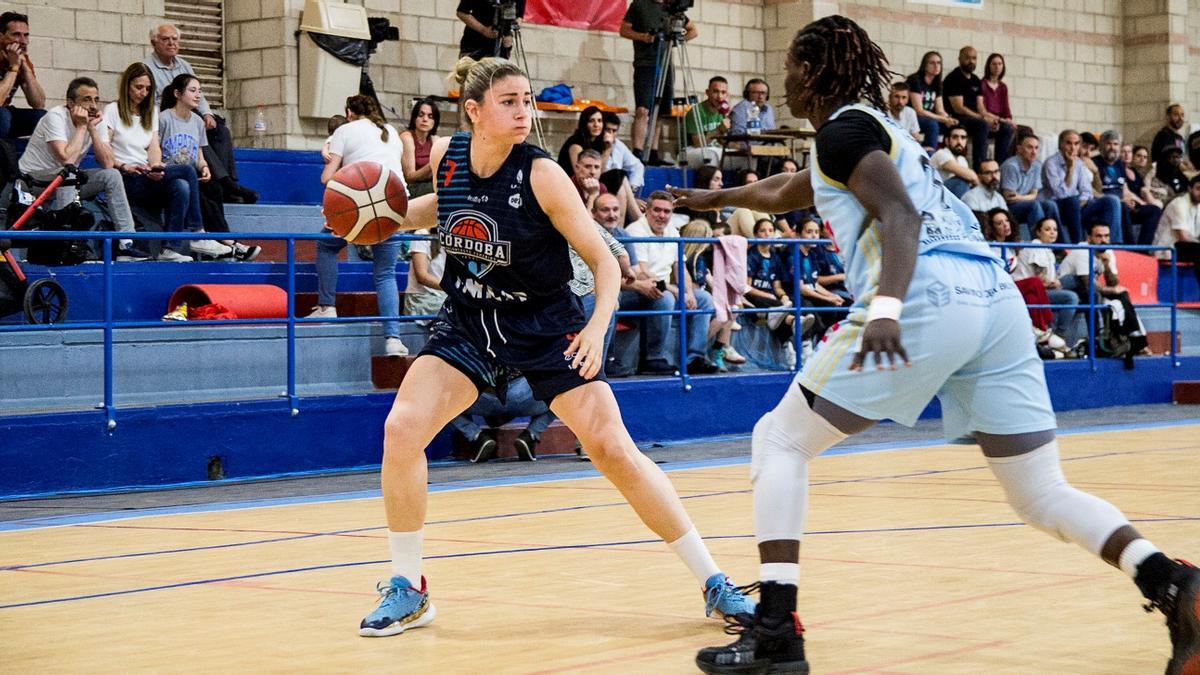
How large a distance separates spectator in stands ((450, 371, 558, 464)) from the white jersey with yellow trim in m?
6.89

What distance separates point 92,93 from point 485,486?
4.73 metres

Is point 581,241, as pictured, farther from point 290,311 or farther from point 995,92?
point 995,92

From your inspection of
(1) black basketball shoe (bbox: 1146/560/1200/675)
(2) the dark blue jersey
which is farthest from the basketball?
(1) black basketball shoe (bbox: 1146/560/1200/675)

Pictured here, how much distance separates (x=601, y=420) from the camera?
16.4 ft

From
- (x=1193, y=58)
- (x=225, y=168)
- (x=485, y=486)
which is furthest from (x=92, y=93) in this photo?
(x=1193, y=58)

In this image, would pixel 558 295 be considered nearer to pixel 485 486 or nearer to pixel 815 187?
pixel 815 187

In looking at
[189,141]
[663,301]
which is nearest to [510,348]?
[663,301]

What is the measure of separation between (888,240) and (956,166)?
14.0m

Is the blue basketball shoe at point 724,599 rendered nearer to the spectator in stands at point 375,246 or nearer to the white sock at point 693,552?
the white sock at point 693,552

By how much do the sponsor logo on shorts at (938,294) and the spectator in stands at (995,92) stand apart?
17.4m

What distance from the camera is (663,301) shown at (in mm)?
12617

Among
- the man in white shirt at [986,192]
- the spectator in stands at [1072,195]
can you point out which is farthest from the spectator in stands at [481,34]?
the spectator in stands at [1072,195]

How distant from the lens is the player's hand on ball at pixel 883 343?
3773mm

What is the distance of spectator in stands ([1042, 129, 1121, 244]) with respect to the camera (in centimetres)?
1941
